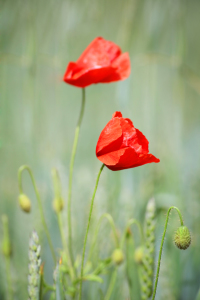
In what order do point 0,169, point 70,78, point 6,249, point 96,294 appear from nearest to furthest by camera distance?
point 70,78, point 6,249, point 96,294, point 0,169

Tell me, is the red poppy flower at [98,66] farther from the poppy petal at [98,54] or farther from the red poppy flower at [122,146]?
the red poppy flower at [122,146]

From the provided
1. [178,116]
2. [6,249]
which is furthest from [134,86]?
[6,249]

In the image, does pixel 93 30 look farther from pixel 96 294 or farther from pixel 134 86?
pixel 96 294

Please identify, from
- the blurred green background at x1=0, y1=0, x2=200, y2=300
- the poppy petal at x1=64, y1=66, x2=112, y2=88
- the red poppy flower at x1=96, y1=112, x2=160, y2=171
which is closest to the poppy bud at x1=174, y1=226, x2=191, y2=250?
the red poppy flower at x1=96, y1=112, x2=160, y2=171

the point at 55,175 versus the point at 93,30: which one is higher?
the point at 93,30

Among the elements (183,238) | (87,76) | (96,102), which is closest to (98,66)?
(87,76)

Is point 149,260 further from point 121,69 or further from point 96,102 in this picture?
point 96,102

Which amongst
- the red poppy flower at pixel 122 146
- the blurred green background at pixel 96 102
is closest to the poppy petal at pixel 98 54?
the red poppy flower at pixel 122 146
